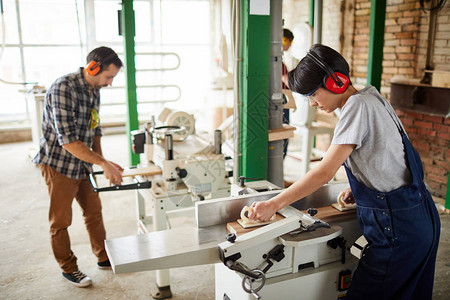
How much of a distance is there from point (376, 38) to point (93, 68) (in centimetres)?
254

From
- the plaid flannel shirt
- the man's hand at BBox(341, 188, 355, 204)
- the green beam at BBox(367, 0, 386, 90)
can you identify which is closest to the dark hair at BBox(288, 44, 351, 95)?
the man's hand at BBox(341, 188, 355, 204)

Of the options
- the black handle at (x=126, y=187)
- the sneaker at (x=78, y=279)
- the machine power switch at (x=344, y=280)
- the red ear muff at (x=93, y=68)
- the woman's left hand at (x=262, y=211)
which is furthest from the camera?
the sneaker at (x=78, y=279)

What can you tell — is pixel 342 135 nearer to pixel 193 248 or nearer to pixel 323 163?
pixel 323 163

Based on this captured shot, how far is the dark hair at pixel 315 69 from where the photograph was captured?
1413mm

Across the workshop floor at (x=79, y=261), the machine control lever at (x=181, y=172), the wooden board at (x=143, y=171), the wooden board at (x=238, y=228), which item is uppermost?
the wooden board at (x=238, y=228)

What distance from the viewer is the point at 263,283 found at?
1.39 m

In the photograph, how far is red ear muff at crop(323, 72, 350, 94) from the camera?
1422 mm

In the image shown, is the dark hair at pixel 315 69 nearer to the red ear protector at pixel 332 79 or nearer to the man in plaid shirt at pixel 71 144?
the red ear protector at pixel 332 79

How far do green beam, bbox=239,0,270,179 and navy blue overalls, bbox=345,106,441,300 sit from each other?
125 centimetres

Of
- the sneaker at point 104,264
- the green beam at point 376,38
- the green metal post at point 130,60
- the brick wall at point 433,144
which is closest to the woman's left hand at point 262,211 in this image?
the sneaker at point 104,264

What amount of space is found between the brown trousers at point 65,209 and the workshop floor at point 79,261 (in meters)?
0.21

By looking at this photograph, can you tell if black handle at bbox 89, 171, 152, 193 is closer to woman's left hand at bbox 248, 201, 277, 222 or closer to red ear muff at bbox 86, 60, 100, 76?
red ear muff at bbox 86, 60, 100, 76

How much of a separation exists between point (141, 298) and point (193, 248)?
1331 mm

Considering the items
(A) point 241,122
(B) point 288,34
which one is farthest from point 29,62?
(A) point 241,122
